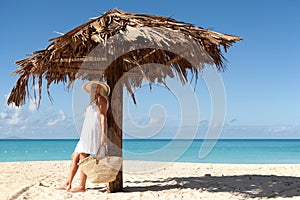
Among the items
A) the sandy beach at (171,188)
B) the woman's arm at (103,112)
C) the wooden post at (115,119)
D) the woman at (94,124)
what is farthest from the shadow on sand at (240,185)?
the woman's arm at (103,112)

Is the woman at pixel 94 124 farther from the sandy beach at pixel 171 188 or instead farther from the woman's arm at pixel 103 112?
the sandy beach at pixel 171 188

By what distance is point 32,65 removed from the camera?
4945 millimetres

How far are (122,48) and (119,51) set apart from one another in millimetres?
50

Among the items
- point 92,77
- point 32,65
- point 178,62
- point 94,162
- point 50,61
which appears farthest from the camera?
point 92,77

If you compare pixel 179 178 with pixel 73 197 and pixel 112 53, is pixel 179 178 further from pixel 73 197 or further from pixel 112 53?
pixel 112 53

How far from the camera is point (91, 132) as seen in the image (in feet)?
15.2

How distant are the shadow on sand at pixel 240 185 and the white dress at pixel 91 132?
879mm

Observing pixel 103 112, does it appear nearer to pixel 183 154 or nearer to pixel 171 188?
pixel 171 188

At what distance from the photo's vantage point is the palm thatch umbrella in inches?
174

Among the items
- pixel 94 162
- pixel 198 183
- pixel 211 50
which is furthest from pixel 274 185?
pixel 94 162

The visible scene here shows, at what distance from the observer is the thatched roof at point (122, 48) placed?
14.5 ft

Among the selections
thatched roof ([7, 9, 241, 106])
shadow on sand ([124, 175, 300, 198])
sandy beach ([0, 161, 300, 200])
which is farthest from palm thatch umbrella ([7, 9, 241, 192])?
shadow on sand ([124, 175, 300, 198])

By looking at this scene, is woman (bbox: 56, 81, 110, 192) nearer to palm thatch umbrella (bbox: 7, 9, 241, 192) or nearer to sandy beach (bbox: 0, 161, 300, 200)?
palm thatch umbrella (bbox: 7, 9, 241, 192)

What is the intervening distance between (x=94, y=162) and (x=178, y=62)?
192 cm
